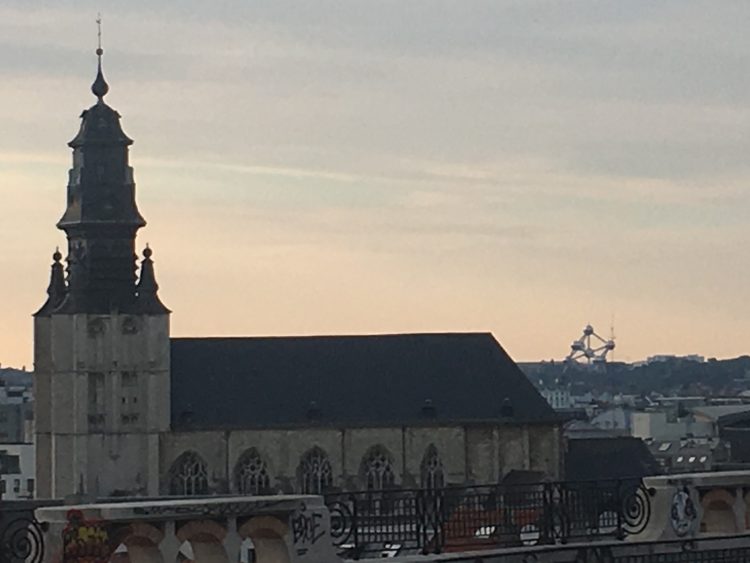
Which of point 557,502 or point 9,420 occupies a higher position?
point 9,420

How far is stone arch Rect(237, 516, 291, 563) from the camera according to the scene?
17.3m

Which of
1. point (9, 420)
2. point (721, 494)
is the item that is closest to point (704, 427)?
point (9, 420)

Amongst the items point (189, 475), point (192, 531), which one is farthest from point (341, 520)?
point (189, 475)

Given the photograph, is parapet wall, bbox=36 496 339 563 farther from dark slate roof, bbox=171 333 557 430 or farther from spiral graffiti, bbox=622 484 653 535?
dark slate roof, bbox=171 333 557 430

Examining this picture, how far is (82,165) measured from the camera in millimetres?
107625

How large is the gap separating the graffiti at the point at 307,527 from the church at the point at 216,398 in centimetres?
8532

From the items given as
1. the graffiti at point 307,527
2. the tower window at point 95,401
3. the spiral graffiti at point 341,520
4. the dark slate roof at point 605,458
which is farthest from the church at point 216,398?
the graffiti at point 307,527

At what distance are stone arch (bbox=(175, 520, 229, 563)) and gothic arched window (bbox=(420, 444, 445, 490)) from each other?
90016mm

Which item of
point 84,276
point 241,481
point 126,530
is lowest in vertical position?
point 126,530

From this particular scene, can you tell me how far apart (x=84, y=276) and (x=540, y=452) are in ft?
63.7

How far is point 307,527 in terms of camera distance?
1755 centimetres

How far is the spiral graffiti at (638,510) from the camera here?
19938 mm

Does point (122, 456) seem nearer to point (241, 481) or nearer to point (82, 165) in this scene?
point (241, 481)

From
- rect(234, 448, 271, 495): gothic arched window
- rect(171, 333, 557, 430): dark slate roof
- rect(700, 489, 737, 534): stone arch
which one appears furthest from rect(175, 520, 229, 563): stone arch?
rect(171, 333, 557, 430): dark slate roof
